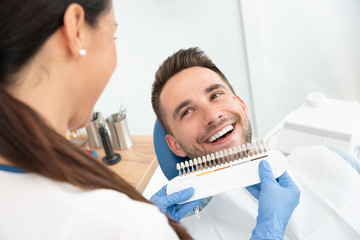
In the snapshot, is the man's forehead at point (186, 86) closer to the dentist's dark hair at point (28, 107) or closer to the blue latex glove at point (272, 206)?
the blue latex glove at point (272, 206)

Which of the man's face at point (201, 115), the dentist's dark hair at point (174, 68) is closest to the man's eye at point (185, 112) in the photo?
the man's face at point (201, 115)

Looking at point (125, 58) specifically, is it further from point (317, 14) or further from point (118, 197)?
point (118, 197)

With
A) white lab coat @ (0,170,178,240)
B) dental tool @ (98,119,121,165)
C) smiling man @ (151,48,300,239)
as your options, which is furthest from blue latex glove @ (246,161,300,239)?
dental tool @ (98,119,121,165)

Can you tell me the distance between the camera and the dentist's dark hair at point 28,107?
1.75 ft

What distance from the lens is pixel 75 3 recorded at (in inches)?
23.0

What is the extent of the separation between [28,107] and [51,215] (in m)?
0.19

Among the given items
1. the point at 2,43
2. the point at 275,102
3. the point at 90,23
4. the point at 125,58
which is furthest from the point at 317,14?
the point at 2,43

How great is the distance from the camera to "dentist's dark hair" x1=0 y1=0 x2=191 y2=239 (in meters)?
0.53

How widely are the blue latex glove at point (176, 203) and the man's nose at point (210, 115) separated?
0.35m

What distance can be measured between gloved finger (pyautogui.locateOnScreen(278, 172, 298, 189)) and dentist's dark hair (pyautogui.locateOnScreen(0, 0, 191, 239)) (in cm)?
77

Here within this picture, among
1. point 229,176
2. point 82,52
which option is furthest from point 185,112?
point 82,52

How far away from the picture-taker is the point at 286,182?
117 centimetres

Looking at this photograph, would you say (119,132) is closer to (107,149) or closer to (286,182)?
(107,149)

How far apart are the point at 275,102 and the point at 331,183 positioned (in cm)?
153
